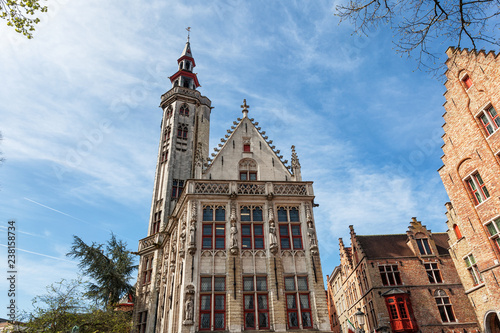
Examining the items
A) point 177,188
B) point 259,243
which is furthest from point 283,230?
point 177,188

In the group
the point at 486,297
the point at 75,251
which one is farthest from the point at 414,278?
the point at 75,251

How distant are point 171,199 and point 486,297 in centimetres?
2536

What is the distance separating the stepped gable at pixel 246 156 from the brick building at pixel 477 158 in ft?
34.7

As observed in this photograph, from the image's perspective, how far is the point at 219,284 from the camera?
1755 centimetres

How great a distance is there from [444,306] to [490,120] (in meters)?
20.8

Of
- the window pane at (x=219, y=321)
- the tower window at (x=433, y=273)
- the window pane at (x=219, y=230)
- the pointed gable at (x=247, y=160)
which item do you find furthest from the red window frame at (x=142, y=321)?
the tower window at (x=433, y=273)

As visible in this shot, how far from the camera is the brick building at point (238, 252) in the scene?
16.8 meters

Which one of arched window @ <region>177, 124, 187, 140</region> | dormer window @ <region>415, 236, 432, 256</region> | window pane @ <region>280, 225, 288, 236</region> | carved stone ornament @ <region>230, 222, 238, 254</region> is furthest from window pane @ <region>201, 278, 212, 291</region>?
dormer window @ <region>415, 236, 432, 256</region>

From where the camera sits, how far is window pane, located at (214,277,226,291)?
57.2 feet

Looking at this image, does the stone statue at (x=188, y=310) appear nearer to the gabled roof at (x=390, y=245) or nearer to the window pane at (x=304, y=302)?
the window pane at (x=304, y=302)

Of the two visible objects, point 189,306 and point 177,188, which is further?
point 177,188

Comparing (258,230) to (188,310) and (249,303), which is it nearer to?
(249,303)

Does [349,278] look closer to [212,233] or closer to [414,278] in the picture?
[414,278]

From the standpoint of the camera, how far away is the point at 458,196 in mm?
19938
